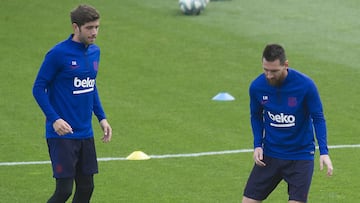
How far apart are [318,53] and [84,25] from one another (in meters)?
12.5

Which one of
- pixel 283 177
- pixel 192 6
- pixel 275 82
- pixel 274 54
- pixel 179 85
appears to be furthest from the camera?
pixel 192 6

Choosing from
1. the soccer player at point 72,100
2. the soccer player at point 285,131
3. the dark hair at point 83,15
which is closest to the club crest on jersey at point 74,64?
the soccer player at point 72,100

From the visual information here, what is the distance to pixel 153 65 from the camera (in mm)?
21312

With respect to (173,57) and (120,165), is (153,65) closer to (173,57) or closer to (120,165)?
(173,57)

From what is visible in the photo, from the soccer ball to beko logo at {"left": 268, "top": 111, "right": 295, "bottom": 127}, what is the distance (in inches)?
611

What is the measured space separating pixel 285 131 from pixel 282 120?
0.12 meters

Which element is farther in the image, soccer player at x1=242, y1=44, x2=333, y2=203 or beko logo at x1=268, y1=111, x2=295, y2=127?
beko logo at x1=268, y1=111, x2=295, y2=127

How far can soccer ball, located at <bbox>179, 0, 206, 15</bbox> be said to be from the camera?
83.6 ft

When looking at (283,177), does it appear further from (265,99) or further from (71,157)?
(71,157)

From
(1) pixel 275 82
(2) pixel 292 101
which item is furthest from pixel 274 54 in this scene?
(2) pixel 292 101

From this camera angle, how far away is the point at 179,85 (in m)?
19.8

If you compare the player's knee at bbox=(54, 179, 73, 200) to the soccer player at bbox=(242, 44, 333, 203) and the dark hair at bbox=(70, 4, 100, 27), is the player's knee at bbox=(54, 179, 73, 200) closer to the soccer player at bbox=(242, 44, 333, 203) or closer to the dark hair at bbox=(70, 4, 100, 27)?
the dark hair at bbox=(70, 4, 100, 27)

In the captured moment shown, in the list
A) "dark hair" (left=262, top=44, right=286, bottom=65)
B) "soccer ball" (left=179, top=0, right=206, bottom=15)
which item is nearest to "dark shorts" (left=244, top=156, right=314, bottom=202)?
"dark hair" (left=262, top=44, right=286, bottom=65)

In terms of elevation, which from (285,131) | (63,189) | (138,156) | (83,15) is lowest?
(138,156)
